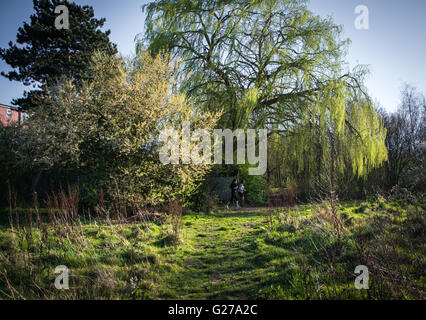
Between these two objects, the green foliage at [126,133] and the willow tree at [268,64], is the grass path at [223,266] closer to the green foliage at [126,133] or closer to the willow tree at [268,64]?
the green foliage at [126,133]

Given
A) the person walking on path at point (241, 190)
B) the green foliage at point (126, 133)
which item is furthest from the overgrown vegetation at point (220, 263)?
the person walking on path at point (241, 190)

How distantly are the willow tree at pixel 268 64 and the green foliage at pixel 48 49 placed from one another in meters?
6.18

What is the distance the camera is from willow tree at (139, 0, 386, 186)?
1193cm

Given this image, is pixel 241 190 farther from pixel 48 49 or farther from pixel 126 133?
pixel 48 49

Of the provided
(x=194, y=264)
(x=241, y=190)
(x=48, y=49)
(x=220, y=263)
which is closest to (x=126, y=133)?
(x=194, y=264)

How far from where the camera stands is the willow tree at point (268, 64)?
11.9m

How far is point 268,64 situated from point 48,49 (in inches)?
598

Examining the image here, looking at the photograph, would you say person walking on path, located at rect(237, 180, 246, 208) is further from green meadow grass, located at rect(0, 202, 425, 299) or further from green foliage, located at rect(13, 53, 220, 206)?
green meadow grass, located at rect(0, 202, 425, 299)

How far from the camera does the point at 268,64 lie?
12.7 m

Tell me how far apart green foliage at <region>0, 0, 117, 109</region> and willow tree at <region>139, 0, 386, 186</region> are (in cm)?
618

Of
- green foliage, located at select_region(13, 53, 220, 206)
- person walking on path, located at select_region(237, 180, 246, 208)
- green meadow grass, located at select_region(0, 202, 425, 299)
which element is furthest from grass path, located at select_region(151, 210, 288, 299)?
person walking on path, located at select_region(237, 180, 246, 208)

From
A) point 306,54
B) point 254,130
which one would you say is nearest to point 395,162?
point 306,54

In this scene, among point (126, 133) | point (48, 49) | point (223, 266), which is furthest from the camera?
point (48, 49)
